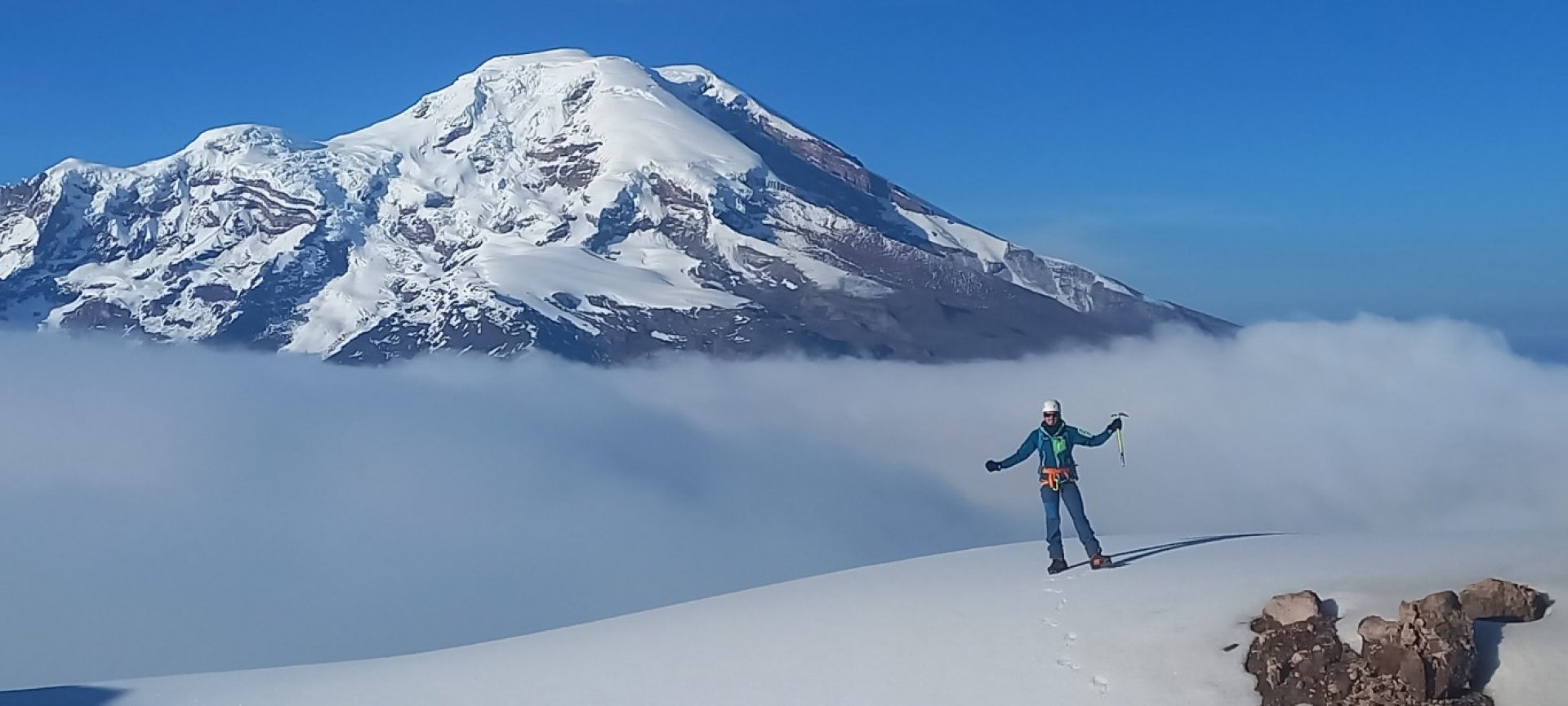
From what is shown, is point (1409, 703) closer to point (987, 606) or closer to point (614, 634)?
point (987, 606)

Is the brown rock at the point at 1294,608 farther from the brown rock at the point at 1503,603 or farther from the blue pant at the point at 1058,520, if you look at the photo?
the blue pant at the point at 1058,520

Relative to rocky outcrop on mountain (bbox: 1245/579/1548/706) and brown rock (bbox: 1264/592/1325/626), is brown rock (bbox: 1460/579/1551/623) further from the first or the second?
brown rock (bbox: 1264/592/1325/626)

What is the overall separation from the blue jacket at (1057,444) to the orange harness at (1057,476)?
33 mm

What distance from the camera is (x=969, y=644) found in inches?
521

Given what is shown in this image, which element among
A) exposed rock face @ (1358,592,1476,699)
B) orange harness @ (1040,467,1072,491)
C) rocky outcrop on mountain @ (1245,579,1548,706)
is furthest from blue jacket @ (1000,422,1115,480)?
exposed rock face @ (1358,592,1476,699)

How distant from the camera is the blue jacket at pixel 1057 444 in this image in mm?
16297

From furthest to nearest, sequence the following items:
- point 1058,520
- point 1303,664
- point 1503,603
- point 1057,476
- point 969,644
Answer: point 1057,476
point 1058,520
point 969,644
point 1503,603
point 1303,664

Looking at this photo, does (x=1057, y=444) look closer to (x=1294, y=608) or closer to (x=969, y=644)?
(x=969, y=644)

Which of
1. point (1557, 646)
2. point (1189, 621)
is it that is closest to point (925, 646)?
point (1189, 621)

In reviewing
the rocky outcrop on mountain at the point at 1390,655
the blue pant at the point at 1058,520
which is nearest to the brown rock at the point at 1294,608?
the rocky outcrop on mountain at the point at 1390,655

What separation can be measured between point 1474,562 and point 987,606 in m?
4.99

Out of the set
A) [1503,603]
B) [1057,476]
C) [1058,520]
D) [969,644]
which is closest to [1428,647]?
[1503,603]

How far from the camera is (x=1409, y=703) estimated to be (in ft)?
32.8

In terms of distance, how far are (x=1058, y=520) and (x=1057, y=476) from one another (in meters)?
0.56
